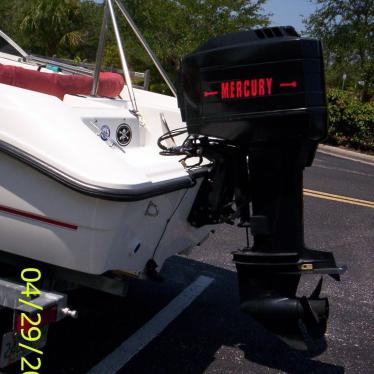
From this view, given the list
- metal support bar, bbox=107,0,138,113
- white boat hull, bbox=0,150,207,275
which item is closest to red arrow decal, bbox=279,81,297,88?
white boat hull, bbox=0,150,207,275

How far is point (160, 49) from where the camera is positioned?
18.3 m

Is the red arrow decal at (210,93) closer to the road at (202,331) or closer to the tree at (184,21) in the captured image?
the road at (202,331)

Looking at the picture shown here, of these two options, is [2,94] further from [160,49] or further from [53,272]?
[160,49]

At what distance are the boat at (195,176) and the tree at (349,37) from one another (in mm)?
16013

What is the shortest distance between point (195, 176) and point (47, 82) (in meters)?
1.01

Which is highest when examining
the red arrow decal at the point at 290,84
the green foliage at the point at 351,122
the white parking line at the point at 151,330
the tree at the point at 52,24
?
the tree at the point at 52,24

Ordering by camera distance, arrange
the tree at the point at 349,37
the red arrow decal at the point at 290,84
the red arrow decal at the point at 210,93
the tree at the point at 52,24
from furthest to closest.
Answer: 1. the tree at the point at 52,24
2. the tree at the point at 349,37
3. the red arrow decal at the point at 210,93
4. the red arrow decal at the point at 290,84

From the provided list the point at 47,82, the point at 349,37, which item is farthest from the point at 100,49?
the point at 349,37

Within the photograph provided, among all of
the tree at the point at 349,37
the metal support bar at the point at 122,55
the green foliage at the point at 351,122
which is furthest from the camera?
the tree at the point at 349,37

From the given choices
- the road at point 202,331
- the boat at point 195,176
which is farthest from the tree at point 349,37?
the boat at point 195,176

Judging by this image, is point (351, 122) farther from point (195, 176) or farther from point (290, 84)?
point (290, 84)

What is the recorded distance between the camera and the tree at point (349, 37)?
17656 millimetres

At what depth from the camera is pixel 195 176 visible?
2.88 metres

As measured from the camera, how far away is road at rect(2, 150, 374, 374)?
3.10 m
